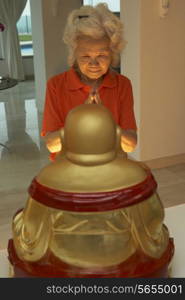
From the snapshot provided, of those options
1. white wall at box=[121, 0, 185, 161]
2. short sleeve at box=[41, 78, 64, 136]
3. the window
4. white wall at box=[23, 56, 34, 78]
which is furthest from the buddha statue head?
the window

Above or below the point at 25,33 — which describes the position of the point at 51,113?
above

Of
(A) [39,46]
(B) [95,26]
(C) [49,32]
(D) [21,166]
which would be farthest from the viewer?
(A) [39,46]

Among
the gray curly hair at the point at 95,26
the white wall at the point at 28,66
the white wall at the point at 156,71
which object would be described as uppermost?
the gray curly hair at the point at 95,26

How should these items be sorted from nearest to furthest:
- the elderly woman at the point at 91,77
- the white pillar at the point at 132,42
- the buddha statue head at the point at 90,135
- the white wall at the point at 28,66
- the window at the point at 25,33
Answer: the buddha statue head at the point at 90,135 → the elderly woman at the point at 91,77 → the white pillar at the point at 132,42 → the white wall at the point at 28,66 → the window at the point at 25,33

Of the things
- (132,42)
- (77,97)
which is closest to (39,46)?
(132,42)

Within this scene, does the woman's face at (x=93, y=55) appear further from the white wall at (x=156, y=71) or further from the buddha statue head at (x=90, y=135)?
the white wall at (x=156, y=71)

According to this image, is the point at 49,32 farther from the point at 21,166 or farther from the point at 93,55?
the point at 93,55

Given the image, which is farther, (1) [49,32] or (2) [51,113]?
(1) [49,32]

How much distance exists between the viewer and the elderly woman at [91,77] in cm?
93

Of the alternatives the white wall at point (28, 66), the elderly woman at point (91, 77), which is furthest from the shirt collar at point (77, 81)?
the white wall at point (28, 66)

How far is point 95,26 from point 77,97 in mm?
245

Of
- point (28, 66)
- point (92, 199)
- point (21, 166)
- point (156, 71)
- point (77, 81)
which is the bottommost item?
point (21, 166)

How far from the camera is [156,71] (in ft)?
8.86

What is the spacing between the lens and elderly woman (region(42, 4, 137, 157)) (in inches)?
36.8
